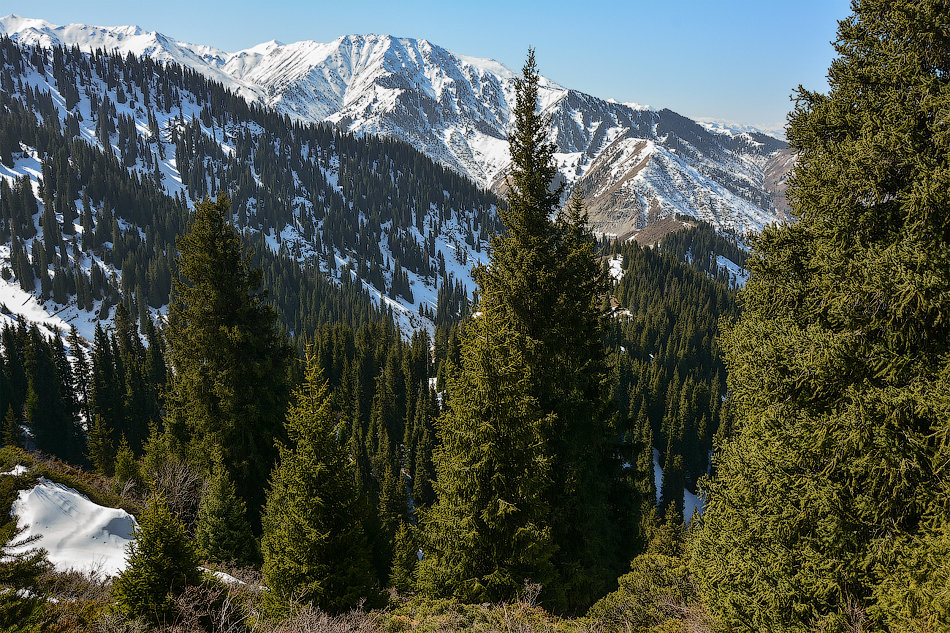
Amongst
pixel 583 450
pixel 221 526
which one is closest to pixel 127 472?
pixel 221 526

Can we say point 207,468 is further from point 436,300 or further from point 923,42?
point 436,300

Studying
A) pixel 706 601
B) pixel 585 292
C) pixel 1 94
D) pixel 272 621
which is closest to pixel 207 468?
pixel 272 621

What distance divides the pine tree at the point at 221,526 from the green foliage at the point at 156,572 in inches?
277

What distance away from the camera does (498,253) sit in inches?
542

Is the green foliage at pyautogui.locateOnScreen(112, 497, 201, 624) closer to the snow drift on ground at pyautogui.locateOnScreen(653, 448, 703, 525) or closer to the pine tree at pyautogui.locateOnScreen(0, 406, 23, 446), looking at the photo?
the pine tree at pyautogui.locateOnScreen(0, 406, 23, 446)

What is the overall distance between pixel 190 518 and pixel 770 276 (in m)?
22.3

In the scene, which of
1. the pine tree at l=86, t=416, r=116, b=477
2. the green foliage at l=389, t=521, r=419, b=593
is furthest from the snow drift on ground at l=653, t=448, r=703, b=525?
the pine tree at l=86, t=416, r=116, b=477

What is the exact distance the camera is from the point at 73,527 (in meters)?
14.7

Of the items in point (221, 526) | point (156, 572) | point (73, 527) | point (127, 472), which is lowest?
point (127, 472)

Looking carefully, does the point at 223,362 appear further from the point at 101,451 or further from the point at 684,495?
the point at 684,495

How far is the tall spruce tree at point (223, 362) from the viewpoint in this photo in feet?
58.5

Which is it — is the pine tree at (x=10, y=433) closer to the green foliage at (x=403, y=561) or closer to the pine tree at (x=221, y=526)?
the green foliage at (x=403, y=561)

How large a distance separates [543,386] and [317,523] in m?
7.27

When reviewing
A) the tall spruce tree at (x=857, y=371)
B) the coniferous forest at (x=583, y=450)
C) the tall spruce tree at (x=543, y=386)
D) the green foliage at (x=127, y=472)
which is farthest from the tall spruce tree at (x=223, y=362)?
the tall spruce tree at (x=857, y=371)
